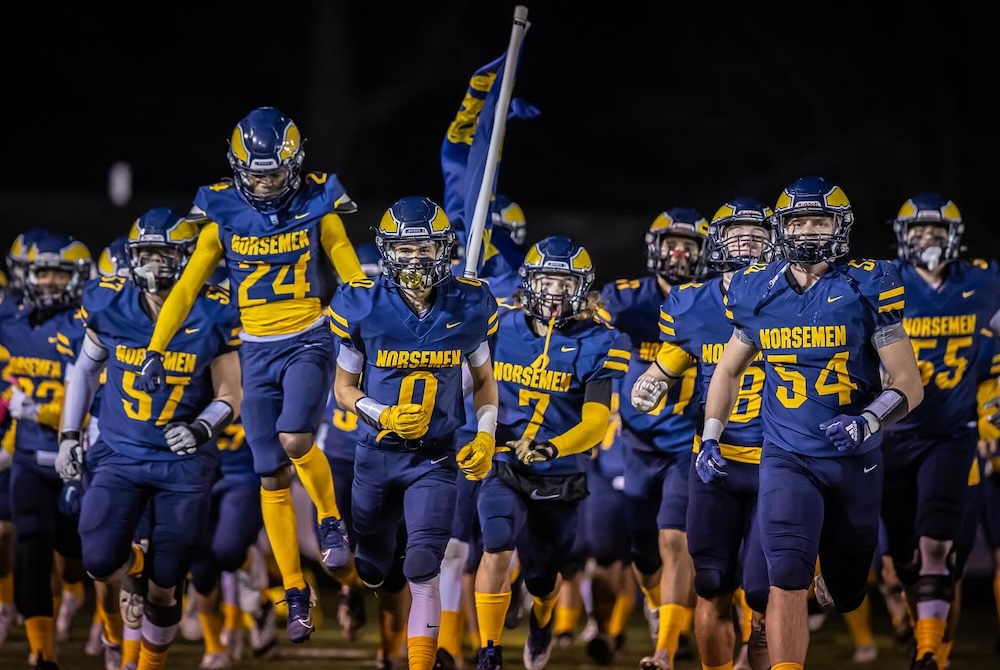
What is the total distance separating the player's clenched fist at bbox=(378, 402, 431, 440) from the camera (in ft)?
22.2

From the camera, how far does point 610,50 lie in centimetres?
1678

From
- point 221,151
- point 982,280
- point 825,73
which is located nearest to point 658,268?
point 982,280

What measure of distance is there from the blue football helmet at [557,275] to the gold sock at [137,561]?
2110 mm

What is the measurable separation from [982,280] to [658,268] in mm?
1570

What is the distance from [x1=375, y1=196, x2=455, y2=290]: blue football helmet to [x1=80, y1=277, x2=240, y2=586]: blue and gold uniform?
3.34 feet

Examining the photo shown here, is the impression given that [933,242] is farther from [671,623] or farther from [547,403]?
[671,623]

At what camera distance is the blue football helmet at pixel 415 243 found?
6.87 meters

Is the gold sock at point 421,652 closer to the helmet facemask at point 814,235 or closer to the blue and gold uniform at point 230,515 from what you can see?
the blue and gold uniform at point 230,515


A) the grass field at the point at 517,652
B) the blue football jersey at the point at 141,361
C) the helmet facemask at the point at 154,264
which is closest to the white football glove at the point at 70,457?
the blue football jersey at the point at 141,361

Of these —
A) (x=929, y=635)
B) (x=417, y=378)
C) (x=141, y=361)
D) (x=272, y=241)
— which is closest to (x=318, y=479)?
(x=417, y=378)

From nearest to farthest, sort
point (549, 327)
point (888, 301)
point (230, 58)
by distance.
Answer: point (888, 301)
point (549, 327)
point (230, 58)

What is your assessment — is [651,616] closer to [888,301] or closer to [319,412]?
[319,412]

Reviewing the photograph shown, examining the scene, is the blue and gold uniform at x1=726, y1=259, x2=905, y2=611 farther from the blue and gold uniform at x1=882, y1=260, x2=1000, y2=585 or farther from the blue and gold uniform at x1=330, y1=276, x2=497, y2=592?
the blue and gold uniform at x1=882, y1=260, x2=1000, y2=585

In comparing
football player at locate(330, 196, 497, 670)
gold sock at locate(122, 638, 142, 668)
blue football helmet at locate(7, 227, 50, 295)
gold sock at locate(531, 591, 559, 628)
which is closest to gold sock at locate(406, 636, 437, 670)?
football player at locate(330, 196, 497, 670)
